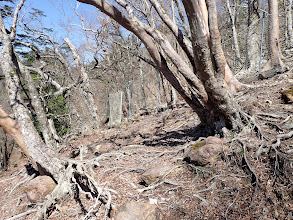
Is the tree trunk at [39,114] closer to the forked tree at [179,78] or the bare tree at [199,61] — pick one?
the forked tree at [179,78]

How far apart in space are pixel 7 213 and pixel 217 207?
403cm

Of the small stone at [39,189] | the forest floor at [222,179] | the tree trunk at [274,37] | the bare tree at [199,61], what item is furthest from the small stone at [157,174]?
the tree trunk at [274,37]

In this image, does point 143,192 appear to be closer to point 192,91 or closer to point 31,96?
point 192,91

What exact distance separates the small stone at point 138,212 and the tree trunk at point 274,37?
18.4ft

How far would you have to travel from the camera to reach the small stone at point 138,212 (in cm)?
234

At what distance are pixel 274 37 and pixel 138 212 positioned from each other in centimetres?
631

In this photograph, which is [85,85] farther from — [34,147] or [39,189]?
[39,189]

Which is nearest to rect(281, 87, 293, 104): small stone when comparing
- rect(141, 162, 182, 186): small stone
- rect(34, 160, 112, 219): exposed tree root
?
rect(141, 162, 182, 186): small stone

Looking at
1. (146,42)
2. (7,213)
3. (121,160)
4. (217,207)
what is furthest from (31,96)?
(217,207)

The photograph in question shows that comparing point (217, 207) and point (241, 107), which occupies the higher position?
point (241, 107)

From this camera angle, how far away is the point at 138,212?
7.78 ft

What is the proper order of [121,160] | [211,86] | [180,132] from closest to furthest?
[211,86]
[121,160]
[180,132]

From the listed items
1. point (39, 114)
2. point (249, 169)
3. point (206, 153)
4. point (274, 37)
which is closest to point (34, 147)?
point (39, 114)

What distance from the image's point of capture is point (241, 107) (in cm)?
373
